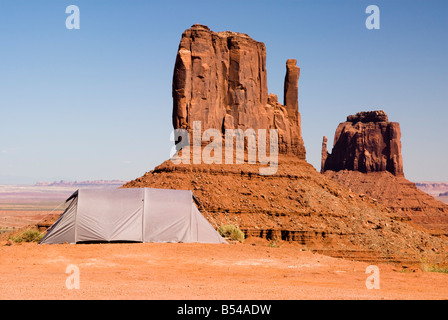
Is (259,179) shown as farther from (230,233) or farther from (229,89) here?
(230,233)

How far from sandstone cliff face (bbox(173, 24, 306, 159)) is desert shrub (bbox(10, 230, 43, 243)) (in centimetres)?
3419

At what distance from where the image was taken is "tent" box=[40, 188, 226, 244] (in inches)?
934

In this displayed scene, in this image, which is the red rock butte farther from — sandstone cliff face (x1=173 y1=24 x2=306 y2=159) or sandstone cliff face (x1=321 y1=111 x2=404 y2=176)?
sandstone cliff face (x1=321 y1=111 x2=404 y2=176)

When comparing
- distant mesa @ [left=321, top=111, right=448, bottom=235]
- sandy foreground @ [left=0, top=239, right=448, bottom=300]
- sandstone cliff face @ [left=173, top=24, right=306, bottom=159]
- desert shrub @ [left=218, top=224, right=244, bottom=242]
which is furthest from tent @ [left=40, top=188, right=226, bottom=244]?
distant mesa @ [left=321, top=111, right=448, bottom=235]

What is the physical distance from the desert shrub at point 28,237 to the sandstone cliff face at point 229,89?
34185 millimetres

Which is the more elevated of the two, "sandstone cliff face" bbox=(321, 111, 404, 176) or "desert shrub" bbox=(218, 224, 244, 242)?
"sandstone cliff face" bbox=(321, 111, 404, 176)

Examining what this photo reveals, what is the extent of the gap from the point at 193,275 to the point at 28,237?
1371cm

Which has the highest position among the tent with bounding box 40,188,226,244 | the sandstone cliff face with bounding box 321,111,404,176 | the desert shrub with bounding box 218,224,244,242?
the sandstone cliff face with bounding box 321,111,404,176

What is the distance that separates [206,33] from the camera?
6297cm

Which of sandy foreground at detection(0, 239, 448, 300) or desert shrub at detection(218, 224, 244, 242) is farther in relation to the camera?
desert shrub at detection(218, 224, 244, 242)

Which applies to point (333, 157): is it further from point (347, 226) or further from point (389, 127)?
point (347, 226)

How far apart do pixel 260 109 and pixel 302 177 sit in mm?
11061

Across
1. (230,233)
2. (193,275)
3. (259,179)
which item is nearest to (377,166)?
(259,179)

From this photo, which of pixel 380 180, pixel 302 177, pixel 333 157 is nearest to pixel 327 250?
pixel 302 177
